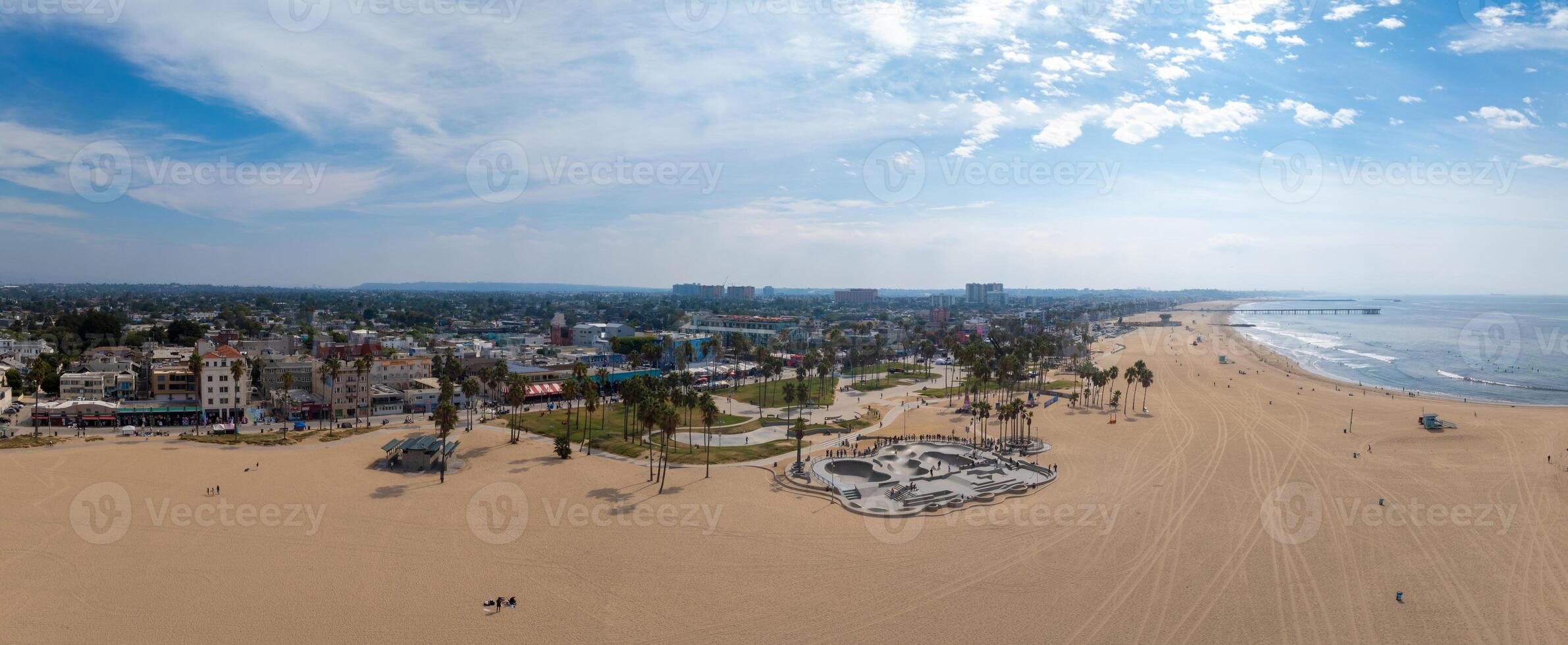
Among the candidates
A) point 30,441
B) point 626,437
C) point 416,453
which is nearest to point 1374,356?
point 626,437

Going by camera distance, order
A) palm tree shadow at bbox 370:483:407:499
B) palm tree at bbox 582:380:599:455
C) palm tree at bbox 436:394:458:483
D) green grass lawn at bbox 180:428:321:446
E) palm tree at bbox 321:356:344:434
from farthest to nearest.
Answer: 1. palm tree at bbox 321:356:344:434
2. green grass lawn at bbox 180:428:321:446
3. palm tree at bbox 582:380:599:455
4. palm tree at bbox 436:394:458:483
5. palm tree shadow at bbox 370:483:407:499

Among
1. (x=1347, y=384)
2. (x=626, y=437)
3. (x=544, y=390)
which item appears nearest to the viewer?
(x=626, y=437)

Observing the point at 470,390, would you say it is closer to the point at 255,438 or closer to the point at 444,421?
the point at 255,438

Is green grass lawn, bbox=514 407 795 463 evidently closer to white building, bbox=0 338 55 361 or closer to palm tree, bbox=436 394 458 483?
palm tree, bbox=436 394 458 483

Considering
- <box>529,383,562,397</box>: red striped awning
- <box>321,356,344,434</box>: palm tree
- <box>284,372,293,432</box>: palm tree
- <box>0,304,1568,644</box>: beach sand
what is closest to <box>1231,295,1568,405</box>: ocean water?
<box>0,304,1568,644</box>: beach sand

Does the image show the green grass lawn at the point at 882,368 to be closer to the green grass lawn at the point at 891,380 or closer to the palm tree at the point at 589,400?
the green grass lawn at the point at 891,380

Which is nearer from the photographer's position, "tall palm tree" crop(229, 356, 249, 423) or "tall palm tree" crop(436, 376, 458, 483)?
"tall palm tree" crop(436, 376, 458, 483)
